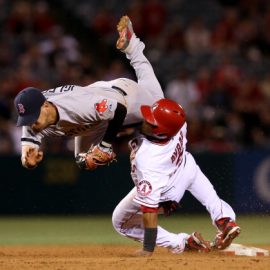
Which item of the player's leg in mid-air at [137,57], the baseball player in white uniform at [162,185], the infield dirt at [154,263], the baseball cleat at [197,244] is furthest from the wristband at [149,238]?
the player's leg in mid-air at [137,57]

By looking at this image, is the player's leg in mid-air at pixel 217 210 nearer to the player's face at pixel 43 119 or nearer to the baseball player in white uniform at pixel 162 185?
the baseball player in white uniform at pixel 162 185

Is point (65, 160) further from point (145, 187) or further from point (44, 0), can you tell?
point (145, 187)

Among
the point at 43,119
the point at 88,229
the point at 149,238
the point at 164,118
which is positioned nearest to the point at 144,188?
the point at 149,238

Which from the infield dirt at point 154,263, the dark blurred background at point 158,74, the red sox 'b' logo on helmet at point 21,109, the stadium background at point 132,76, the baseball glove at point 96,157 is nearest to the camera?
the infield dirt at point 154,263

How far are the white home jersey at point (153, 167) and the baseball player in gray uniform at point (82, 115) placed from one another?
24 cm

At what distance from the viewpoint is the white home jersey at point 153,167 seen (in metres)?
8.05

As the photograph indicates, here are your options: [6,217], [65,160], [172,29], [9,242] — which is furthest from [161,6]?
[9,242]

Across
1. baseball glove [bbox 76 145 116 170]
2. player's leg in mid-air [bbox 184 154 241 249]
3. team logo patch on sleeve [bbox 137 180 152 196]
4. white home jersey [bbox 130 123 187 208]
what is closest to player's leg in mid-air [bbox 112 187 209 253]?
player's leg in mid-air [bbox 184 154 241 249]

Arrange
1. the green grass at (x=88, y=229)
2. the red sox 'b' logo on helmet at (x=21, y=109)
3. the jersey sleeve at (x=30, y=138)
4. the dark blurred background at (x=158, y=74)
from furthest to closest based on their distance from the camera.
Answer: the dark blurred background at (x=158, y=74)
the green grass at (x=88, y=229)
the jersey sleeve at (x=30, y=138)
the red sox 'b' logo on helmet at (x=21, y=109)

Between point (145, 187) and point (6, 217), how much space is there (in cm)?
621

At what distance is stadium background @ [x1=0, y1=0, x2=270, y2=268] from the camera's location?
542 inches

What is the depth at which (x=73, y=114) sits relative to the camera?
25.8ft

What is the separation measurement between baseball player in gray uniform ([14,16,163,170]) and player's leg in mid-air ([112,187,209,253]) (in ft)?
2.11

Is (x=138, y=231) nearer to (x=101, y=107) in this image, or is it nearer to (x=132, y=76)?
(x=101, y=107)
